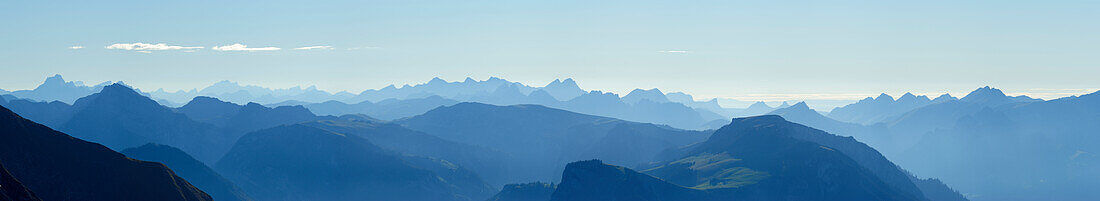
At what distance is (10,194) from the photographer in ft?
565

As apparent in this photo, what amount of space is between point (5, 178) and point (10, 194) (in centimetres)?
583

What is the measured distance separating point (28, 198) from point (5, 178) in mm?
6337

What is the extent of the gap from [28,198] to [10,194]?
7.61 m

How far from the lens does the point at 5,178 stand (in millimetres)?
176000

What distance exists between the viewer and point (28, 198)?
180 m
